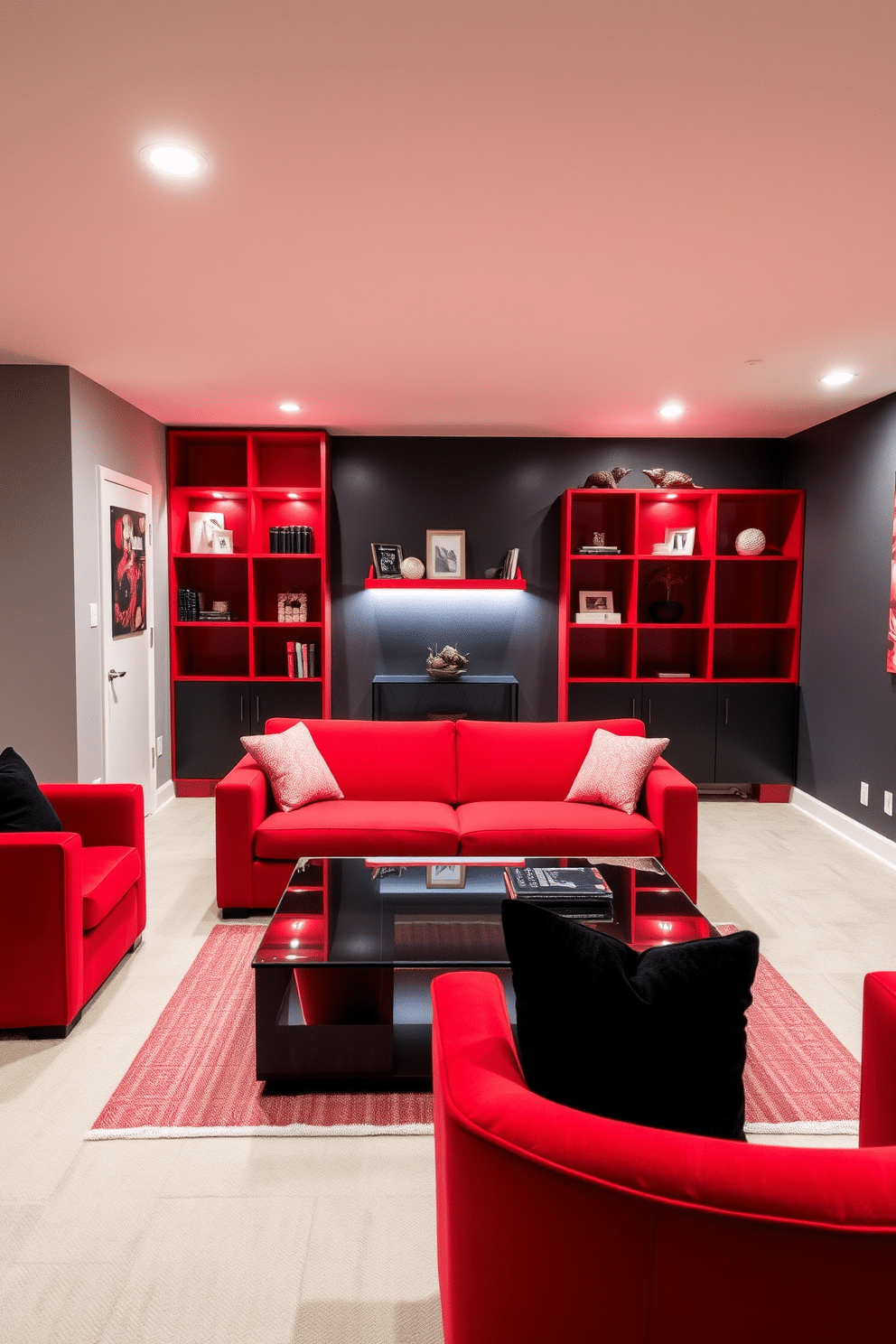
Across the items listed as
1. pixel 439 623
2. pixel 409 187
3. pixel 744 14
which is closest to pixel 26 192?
pixel 409 187

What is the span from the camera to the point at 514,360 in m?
4.17

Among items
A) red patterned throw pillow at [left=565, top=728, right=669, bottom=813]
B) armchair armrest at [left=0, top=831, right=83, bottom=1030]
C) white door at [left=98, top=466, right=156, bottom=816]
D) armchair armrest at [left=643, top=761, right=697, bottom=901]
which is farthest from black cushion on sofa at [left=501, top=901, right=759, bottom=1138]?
white door at [left=98, top=466, right=156, bottom=816]

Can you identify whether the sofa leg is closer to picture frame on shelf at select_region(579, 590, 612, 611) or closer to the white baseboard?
the white baseboard

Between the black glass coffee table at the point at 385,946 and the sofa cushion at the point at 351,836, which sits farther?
the sofa cushion at the point at 351,836

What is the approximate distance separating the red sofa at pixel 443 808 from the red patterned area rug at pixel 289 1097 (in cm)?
80

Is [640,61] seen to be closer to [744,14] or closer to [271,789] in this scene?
[744,14]

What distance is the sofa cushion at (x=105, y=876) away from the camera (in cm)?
279

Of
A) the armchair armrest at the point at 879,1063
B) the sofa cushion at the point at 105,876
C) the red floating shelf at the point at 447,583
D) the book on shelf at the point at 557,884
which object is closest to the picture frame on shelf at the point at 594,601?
the red floating shelf at the point at 447,583

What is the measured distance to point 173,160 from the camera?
2.21 metres

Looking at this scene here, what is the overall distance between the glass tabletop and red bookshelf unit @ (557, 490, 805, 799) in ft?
9.03

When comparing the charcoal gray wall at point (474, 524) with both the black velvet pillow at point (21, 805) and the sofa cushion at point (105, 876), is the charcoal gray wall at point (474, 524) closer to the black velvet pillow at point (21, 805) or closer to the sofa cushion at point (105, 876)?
the sofa cushion at point (105, 876)

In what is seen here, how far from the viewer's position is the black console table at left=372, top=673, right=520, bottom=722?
6.14m

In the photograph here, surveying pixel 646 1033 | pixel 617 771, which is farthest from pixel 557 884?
pixel 646 1033

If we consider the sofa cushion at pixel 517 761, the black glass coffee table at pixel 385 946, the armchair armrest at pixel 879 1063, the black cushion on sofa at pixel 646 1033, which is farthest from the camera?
the sofa cushion at pixel 517 761
